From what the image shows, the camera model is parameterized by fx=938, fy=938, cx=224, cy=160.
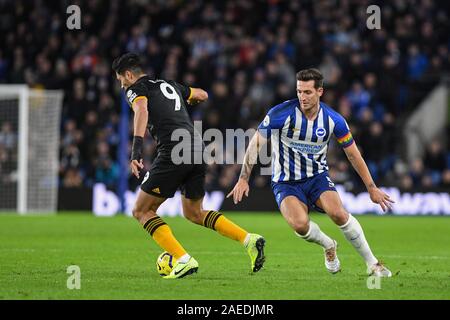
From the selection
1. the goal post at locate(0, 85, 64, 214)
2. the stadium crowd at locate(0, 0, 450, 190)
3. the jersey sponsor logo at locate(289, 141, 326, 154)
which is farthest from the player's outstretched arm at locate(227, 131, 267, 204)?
the goal post at locate(0, 85, 64, 214)

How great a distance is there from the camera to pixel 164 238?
9008 millimetres

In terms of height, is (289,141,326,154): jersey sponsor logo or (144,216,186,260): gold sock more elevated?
(289,141,326,154): jersey sponsor logo

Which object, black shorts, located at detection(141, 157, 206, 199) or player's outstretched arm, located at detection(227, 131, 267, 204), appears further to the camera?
black shorts, located at detection(141, 157, 206, 199)

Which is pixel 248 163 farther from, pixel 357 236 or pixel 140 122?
pixel 357 236

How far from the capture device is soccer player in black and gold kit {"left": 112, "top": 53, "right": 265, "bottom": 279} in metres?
8.95

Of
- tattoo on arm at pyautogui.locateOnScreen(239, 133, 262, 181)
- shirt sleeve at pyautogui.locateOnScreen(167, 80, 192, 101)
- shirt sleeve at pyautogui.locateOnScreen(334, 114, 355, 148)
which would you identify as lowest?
tattoo on arm at pyautogui.locateOnScreen(239, 133, 262, 181)

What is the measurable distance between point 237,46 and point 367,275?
15.6 metres

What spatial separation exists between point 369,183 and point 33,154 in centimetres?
1359

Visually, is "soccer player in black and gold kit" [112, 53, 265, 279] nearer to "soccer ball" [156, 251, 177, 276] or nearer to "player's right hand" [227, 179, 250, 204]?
"soccer ball" [156, 251, 177, 276]

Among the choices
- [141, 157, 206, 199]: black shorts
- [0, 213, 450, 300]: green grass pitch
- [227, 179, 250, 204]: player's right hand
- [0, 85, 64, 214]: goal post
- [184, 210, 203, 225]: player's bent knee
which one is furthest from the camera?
[0, 85, 64, 214]: goal post

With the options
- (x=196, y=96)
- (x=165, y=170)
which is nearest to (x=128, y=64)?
(x=196, y=96)

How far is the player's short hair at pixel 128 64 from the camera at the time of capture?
9.12 meters

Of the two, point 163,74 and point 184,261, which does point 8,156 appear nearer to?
point 163,74

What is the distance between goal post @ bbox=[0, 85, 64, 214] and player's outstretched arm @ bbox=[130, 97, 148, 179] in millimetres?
12464
